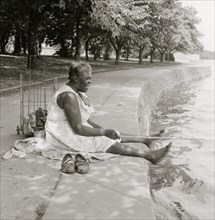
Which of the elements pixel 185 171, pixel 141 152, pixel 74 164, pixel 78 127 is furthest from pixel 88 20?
pixel 74 164

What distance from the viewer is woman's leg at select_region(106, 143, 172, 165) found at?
16.8ft

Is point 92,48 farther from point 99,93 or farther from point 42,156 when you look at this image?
point 42,156

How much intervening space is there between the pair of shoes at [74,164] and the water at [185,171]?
1188 millimetres

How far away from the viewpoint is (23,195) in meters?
4.16

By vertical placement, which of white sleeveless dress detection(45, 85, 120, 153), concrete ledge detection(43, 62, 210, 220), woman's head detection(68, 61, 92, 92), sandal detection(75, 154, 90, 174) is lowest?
concrete ledge detection(43, 62, 210, 220)

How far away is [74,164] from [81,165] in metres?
0.10

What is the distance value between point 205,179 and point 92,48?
32.4m

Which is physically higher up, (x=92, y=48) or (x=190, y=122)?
(x=92, y=48)

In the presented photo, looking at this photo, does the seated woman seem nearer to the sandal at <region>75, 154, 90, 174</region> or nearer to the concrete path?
the concrete path

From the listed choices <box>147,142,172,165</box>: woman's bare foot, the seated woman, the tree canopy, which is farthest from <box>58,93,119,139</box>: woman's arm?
the tree canopy

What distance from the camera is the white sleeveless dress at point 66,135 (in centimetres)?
514

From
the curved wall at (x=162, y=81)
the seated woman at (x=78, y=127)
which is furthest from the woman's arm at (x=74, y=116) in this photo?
the curved wall at (x=162, y=81)

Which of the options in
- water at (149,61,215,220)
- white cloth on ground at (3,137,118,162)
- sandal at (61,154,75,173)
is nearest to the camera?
sandal at (61,154,75,173)

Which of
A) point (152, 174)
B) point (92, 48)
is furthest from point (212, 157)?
point (92, 48)
